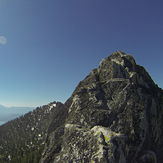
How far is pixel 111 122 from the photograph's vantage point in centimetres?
2353

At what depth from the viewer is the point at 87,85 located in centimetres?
3003

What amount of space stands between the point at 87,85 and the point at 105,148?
12923 mm

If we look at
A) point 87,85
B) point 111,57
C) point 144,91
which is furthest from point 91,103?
point 111,57

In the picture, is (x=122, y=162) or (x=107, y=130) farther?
(x=107, y=130)

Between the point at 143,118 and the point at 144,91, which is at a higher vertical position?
the point at 144,91

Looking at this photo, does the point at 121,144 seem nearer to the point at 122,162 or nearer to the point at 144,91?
the point at 122,162

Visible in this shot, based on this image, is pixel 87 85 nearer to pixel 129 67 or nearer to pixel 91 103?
pixel 91 103

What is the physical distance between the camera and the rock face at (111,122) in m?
20.1

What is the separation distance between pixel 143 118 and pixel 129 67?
36.4 ft

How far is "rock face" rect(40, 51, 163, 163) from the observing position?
65.9 feet

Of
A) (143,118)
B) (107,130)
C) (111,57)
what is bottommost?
(107,130)

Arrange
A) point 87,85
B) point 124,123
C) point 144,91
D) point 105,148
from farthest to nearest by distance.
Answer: point 87,85 < point 144,91 < point 124,123 < point 105,148

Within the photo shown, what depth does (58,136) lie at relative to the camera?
78.4ft

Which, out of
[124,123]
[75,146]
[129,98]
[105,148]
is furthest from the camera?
[129,98]
